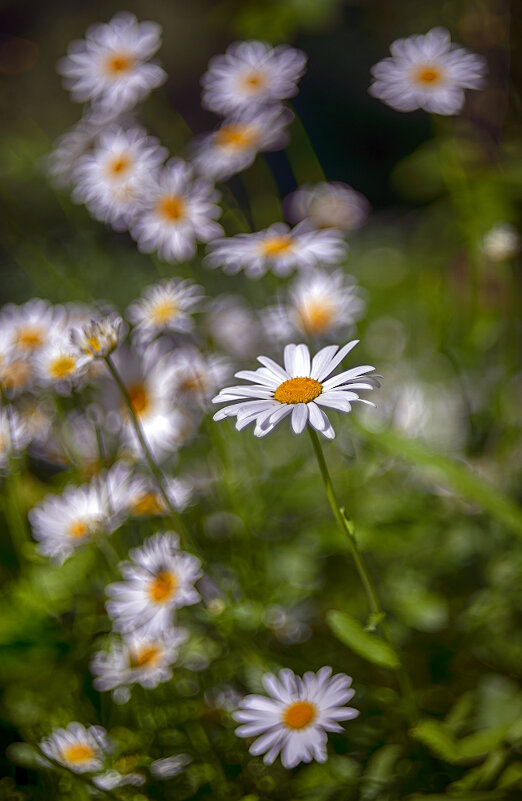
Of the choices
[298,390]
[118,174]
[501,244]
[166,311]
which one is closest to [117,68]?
[118,174]

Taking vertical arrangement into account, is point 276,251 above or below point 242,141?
below

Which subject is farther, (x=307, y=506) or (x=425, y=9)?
(x=425, y=9)

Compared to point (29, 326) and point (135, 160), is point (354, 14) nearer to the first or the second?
point (135, 160)

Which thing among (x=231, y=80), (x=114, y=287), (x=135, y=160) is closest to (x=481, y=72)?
(x=231, y=80)

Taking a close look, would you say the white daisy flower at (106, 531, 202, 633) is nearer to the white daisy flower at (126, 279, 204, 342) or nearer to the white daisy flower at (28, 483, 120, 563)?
the white daisy flower at (28, 483, 120, 563)

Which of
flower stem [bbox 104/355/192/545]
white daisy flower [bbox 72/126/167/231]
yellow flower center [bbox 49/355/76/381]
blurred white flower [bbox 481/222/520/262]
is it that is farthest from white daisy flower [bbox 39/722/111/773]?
blurred white flower [bbox 481/222/520/262]

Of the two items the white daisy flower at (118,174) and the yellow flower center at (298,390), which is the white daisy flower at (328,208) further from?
the yellow flower center at (298,390)

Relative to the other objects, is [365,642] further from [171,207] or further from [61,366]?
[171,207]

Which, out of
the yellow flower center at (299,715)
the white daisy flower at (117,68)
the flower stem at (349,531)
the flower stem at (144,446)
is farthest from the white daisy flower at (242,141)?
the yellow flower center at (299,715)
